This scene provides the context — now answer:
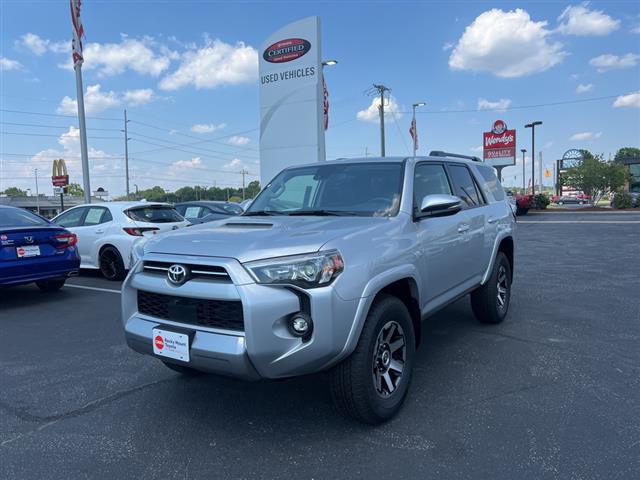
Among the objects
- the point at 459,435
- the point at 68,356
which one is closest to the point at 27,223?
the point at 68,356

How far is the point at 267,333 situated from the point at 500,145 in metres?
37.3

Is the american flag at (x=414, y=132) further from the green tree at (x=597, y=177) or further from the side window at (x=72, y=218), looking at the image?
the side window at (x=72, y=218)

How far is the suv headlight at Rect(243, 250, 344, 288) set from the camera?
269 centimetres

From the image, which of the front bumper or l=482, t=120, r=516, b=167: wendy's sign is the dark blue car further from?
l=482, t=120, r=516, b=167: wendy's sign

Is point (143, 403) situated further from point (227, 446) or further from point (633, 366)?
point (633, 366)

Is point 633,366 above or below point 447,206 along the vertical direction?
below

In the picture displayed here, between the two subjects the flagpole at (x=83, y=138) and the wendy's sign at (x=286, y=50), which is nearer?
the flagpole at (x=83, y=138)

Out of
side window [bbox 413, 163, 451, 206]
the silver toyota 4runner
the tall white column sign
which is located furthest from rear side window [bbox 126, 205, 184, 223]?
the tall white column sign

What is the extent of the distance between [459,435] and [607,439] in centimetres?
88

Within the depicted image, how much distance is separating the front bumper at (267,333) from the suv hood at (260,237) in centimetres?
12

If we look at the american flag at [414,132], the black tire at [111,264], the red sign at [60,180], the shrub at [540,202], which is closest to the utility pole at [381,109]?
the american flag at [414,132]

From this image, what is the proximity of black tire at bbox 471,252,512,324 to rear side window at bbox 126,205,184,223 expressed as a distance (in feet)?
20.1

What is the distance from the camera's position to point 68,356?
15.3 ft

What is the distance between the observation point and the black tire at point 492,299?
5164 mm
